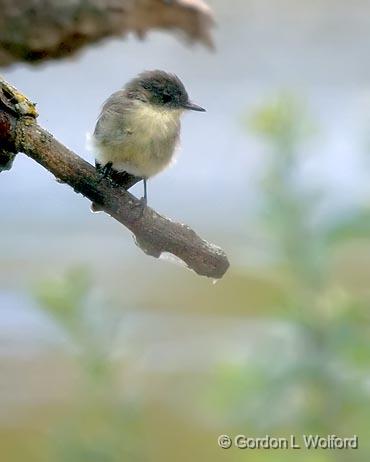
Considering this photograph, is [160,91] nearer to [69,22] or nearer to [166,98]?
[166,98]

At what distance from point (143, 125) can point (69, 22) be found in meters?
0.14

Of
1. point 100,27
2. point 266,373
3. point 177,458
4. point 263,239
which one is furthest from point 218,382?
point 177,458

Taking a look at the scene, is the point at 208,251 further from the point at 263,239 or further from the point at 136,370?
the point at 136,370

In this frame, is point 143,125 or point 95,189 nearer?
point 95,189

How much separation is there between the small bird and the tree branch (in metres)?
0.16

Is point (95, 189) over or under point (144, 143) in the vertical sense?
under

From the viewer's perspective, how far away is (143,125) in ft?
4.09

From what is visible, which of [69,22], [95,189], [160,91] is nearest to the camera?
[95,189]

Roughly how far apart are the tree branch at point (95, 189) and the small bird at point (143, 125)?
16 cm

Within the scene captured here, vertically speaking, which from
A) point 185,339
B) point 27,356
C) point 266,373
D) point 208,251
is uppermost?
point 185,339

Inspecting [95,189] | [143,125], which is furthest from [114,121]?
[95,189]

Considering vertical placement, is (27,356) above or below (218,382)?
above

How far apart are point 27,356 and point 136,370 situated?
1263 mm

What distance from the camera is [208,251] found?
2.74ft
